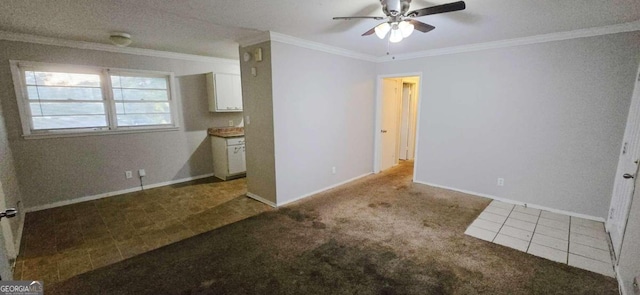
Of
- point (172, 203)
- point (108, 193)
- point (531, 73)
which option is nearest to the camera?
point (531, 73)

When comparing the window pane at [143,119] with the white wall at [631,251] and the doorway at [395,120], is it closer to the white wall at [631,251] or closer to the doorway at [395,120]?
the doorway at [395,120]

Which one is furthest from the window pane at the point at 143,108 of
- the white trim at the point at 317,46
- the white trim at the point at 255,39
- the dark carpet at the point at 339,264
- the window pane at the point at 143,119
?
the dark carpet at the point at 339,264

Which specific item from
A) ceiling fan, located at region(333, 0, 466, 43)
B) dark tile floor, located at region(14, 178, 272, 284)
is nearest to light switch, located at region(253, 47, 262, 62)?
ceiling fan, located at region(333, 0, 466, 43)

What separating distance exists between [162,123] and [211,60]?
1444mm

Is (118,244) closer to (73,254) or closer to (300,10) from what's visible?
(73,254)

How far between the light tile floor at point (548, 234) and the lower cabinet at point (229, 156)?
149 inches

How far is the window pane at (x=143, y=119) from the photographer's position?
13.4ft

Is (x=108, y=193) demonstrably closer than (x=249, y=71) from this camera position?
No

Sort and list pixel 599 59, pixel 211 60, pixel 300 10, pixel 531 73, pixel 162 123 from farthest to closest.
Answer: pixel 211 60 → pixel 162 123 → pixel 531 73 → pixel 599 59 → pixel 300 10

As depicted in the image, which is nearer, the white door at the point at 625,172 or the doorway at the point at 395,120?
the white door at the point at 625,172

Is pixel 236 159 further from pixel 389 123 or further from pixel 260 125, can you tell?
pixel 389 123

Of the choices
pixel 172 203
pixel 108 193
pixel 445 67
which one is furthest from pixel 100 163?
pixel 445 67

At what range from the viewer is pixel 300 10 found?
2350 mm

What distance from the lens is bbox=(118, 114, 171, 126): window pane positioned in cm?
408
